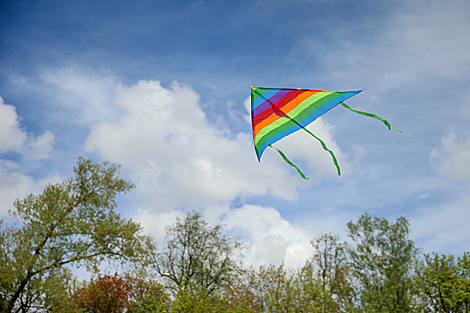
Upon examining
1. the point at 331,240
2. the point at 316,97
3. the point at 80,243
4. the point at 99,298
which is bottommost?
the point at 99,298

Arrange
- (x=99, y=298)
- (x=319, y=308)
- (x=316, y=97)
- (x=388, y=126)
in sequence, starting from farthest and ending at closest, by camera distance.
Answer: (x=99, y=298)
(x=319, y=308)
(x=316, y=97)
(x=388, y=126)

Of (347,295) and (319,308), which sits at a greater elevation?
(347,295)

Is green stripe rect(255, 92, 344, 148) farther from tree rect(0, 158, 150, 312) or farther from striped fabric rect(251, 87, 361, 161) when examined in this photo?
tree rect(0, 158, 150, 312)

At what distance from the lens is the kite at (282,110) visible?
28.0 feet

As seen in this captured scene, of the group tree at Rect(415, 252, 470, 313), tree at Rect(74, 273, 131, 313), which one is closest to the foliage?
tree at Rect(74, 273, 131, 313)

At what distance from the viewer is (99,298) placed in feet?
76.1

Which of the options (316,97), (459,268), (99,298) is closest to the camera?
(316,97)

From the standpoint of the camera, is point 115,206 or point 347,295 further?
point 347,295

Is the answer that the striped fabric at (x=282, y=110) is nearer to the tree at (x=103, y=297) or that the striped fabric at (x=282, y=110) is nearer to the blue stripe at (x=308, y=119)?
the blue stripe at (x=308, y=119)

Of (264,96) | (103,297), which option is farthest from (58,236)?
(264,96)

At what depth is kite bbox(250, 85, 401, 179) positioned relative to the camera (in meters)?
8.52

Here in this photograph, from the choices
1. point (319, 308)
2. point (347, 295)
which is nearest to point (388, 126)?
point (319, 308)

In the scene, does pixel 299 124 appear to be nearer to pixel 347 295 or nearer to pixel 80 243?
pixel 80 243

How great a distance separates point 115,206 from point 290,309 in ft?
35.1
